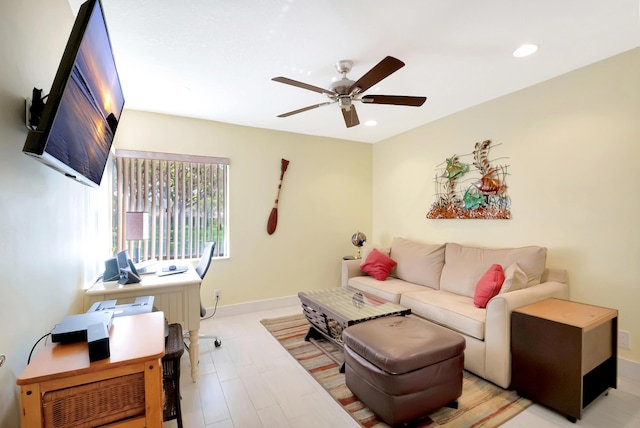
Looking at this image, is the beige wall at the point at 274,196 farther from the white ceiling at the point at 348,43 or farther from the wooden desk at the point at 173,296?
the wooden desk at the point at 173,296

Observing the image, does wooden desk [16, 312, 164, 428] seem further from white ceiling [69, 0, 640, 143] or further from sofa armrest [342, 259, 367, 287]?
sofa armrest [342, 259, 367, 287]

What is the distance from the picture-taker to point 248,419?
1.85m

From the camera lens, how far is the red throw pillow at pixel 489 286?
2.44 m

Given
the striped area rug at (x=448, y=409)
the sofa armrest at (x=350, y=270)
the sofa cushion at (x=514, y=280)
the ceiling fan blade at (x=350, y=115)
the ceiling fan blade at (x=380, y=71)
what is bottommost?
the striped area rug at (x=448, y=409)

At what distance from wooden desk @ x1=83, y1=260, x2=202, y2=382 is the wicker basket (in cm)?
116

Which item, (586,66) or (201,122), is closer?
(586,66)

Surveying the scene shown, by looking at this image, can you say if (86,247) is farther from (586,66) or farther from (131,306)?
(586,66)

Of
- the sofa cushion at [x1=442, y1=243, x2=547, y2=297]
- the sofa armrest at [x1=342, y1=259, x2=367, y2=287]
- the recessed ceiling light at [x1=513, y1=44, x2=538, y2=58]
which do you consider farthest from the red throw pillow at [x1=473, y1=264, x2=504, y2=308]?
the recessed ceiling light at [x1=513, y1=44, x2=538, y2=58]

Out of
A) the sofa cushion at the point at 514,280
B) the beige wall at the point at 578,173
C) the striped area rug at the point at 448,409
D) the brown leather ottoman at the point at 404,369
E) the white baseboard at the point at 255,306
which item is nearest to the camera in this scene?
the brown leather ottoman at the point at 404,369

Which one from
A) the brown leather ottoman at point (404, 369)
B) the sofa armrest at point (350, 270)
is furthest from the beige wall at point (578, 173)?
the brown leather ottoman at point (404, 369)

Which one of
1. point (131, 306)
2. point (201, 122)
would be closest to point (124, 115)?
point (201, 122)

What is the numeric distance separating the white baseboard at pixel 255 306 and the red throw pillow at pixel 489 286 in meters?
2.46

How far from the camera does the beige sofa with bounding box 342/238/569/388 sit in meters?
2.12

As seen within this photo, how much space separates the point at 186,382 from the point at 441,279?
104 inches
